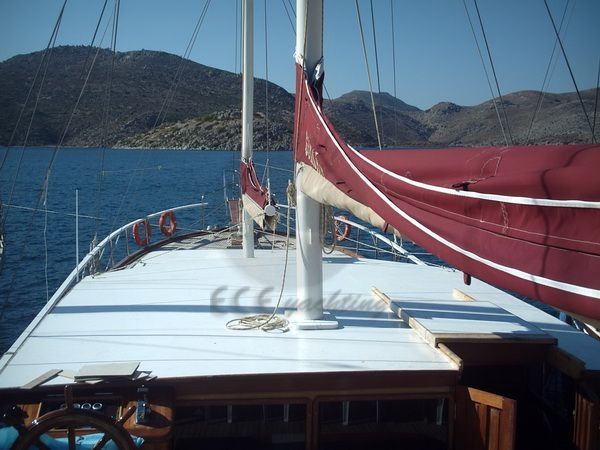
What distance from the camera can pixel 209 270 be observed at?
8203mm

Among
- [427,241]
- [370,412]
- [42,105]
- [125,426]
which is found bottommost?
[370,412]

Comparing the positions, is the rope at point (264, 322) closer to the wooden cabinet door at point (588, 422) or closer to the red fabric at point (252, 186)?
the wooden cabinet door at point (588, 422)

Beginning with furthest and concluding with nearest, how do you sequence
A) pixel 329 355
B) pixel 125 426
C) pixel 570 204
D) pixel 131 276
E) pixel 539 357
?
pixel 131 276, pixel 539 357, pixel 329 355, pixel 125 426, pixel 570 204

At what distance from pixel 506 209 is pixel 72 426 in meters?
2.83

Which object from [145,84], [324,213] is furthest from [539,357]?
[145,84]

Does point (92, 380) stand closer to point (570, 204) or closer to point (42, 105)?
point (570, 204)

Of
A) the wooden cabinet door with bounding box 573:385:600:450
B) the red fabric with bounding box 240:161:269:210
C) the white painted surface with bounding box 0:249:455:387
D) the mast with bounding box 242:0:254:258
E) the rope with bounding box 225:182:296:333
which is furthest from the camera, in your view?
the mast with bounding box 242:0:254:258

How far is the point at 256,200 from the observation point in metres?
9.02

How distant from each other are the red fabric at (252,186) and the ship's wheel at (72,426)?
17.2 feet

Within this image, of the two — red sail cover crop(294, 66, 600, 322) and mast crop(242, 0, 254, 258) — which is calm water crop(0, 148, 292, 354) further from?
red sail cover crop(294, 66, 600, 322)

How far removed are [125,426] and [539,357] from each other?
3.40 m

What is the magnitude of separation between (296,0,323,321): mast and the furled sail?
2592 millimetres

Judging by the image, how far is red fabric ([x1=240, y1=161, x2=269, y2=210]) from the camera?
881 cm

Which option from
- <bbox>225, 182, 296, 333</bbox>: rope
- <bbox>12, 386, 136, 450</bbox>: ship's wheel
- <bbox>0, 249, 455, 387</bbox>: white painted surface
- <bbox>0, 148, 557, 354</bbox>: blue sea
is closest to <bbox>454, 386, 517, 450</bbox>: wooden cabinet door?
<bbox>0, 249, 455, 387</bbox>: white painted surface
